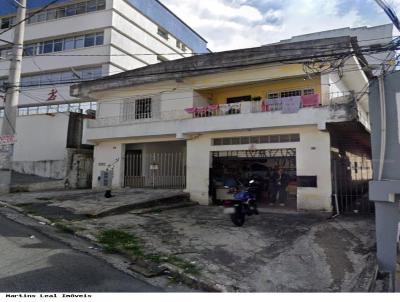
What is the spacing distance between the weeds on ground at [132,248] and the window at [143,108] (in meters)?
9.03

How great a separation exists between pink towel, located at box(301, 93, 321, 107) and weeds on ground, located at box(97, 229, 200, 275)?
7750mm

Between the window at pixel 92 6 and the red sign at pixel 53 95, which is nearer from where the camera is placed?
the red sign at pixel 53 95

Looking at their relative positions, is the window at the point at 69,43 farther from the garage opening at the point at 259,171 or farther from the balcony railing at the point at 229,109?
the garage opening at the point at 259,171

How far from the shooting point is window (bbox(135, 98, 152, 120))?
646 inches

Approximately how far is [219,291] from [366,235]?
5003 millimetres

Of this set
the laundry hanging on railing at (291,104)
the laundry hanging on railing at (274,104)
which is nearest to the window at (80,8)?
the laundry hanging on railing at (274,104)

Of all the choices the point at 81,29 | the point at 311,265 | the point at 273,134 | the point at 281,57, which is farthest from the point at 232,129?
the point at 81,29

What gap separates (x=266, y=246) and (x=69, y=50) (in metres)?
24.6

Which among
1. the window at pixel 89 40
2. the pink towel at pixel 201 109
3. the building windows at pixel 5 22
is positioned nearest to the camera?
the pink towel at pixel 201 109

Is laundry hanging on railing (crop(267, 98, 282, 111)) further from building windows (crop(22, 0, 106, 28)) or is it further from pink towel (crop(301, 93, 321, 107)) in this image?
building windows (crop(22, 0, 106, 28))

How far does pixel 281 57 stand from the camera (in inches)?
492

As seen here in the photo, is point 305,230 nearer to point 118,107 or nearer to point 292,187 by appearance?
point 292,187

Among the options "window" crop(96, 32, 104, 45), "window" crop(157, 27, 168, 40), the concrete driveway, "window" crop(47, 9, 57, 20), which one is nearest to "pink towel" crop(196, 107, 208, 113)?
the concrete driveway

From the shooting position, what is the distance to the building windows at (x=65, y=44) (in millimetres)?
26050
